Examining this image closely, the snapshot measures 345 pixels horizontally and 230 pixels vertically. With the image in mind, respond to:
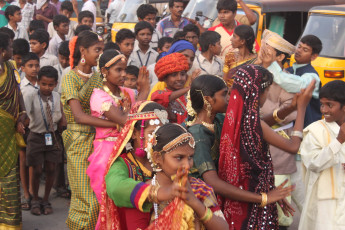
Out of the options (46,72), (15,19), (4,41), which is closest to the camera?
(4,41)

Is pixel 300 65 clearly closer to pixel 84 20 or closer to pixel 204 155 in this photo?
pixel 204 155

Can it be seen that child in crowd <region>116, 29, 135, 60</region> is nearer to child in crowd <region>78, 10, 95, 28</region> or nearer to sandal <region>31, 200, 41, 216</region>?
sandal <region>31, 200, 41, 216</region>

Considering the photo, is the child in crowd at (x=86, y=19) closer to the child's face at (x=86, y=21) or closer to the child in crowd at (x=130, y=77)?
the child's face at (x=86, y=21)

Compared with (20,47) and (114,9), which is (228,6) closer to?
(20,47)

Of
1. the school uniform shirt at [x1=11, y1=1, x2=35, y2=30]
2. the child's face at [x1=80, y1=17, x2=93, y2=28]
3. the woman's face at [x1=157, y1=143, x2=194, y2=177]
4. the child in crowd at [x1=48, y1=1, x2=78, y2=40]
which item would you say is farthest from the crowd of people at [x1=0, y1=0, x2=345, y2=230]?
the school uniform shirt at [x1=11, y1=1, x2=35, y2=30]

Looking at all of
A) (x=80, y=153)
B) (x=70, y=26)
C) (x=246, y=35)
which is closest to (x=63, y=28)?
(x=70, y=26)

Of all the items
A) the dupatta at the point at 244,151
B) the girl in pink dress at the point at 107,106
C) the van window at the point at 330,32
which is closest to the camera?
the dupatta at the point at 244,151

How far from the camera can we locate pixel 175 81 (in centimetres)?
565

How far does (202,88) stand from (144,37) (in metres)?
4.85

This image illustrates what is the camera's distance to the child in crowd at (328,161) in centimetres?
502

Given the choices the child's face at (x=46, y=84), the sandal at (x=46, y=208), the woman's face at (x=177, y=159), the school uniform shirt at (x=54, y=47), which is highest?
the woman's face at (x=177, y=159)

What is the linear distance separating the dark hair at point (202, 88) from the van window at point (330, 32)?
5.46 metres

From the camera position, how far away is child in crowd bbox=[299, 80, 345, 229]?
16.5 ft

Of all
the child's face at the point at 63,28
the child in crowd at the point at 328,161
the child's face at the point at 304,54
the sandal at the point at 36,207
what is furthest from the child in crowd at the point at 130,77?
the child's face at the point at 63,28
